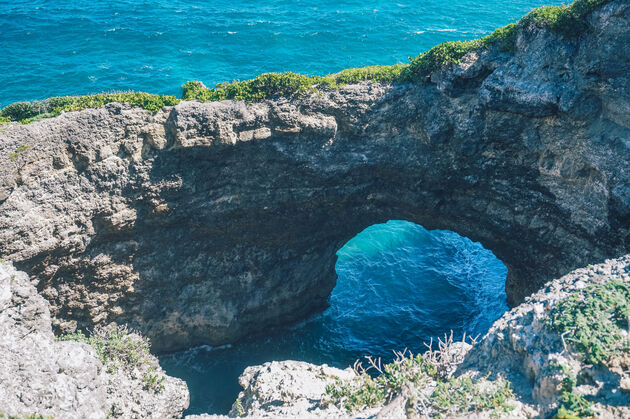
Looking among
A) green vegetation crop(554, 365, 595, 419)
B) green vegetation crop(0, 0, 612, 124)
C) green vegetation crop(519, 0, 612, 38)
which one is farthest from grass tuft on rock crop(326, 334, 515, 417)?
green vegetation crop(519, 0, 612, 38)

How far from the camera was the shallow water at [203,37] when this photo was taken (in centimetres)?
4434

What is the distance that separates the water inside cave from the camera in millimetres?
29734

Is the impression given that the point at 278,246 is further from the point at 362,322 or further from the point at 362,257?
the point at 362,257

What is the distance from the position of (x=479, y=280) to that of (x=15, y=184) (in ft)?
99.8

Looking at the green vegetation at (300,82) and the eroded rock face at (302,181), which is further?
the green vegetation at (300,82)

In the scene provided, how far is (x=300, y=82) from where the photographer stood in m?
24.1

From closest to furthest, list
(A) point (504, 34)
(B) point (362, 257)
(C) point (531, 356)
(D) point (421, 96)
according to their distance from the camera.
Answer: (C) point (531, 356) < (A) point (504, 34) < (D) point (421, 96) < (B) point (362, 257)

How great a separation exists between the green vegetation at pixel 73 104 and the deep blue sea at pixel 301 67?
15.6 m

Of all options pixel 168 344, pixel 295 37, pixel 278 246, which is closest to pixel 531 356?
pixel 278 246

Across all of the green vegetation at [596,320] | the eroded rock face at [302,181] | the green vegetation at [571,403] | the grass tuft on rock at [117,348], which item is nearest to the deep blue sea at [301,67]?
the eroded rock face at [302,181]

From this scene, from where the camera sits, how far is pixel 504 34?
2233cm

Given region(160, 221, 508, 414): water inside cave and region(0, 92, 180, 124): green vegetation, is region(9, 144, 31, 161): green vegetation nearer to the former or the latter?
region(0, 92, 180, 124): green vegetation

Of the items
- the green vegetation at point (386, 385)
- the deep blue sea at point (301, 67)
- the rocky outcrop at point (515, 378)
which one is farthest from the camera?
the deep blue sea at point (301, 67)

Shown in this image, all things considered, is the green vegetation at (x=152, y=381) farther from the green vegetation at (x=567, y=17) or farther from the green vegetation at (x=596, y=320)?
the green vegetation at (x=567, y=17)
